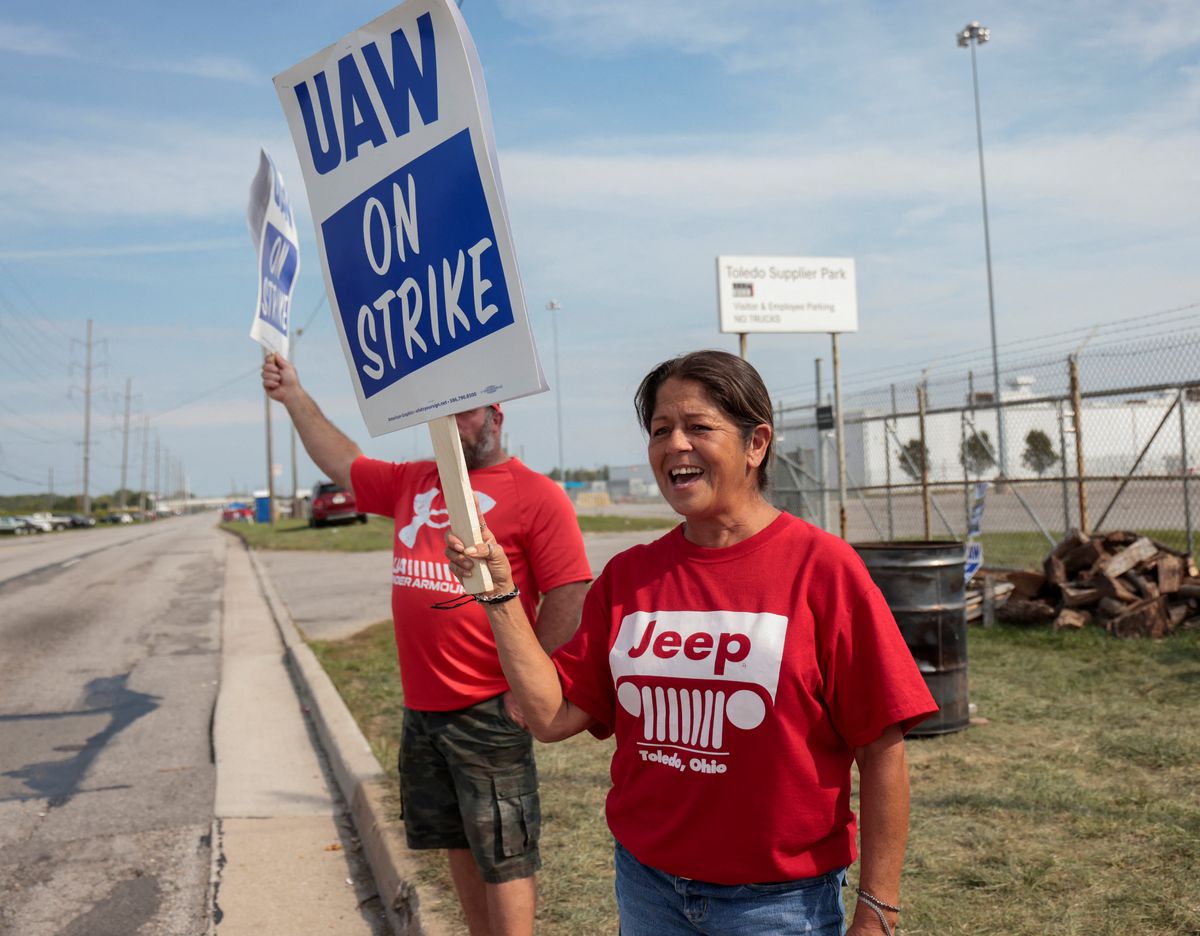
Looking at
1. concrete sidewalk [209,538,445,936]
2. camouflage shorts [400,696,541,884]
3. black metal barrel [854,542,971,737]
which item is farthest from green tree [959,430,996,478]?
camouflage shorts [400,696,541,884]

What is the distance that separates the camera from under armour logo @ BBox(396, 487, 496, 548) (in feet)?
10.7

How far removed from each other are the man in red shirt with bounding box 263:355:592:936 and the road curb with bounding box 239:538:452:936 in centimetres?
65

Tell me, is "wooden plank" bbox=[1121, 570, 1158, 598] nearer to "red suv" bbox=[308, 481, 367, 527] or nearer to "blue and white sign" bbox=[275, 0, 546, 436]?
"blue and white sign" bbox=[275, 0, 546, 436]

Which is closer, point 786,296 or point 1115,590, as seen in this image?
point 1115,590

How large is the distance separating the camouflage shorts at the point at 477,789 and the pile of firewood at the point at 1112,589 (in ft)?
23.6

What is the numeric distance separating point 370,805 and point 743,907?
3.56 m

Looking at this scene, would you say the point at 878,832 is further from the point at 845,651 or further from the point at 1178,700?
the point at 1178,700

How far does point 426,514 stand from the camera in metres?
3.38

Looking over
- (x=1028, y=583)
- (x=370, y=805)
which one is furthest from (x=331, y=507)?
(x=370, y=805)

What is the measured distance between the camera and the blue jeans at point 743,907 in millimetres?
1994

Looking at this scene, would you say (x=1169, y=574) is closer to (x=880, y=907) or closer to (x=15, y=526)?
(x=880, y=907)

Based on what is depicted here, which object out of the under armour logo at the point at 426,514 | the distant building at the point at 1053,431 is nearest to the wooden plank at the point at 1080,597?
the distant building at the point at 1053,431

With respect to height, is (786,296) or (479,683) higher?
(786,296)

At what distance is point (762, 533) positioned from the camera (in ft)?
6.86
